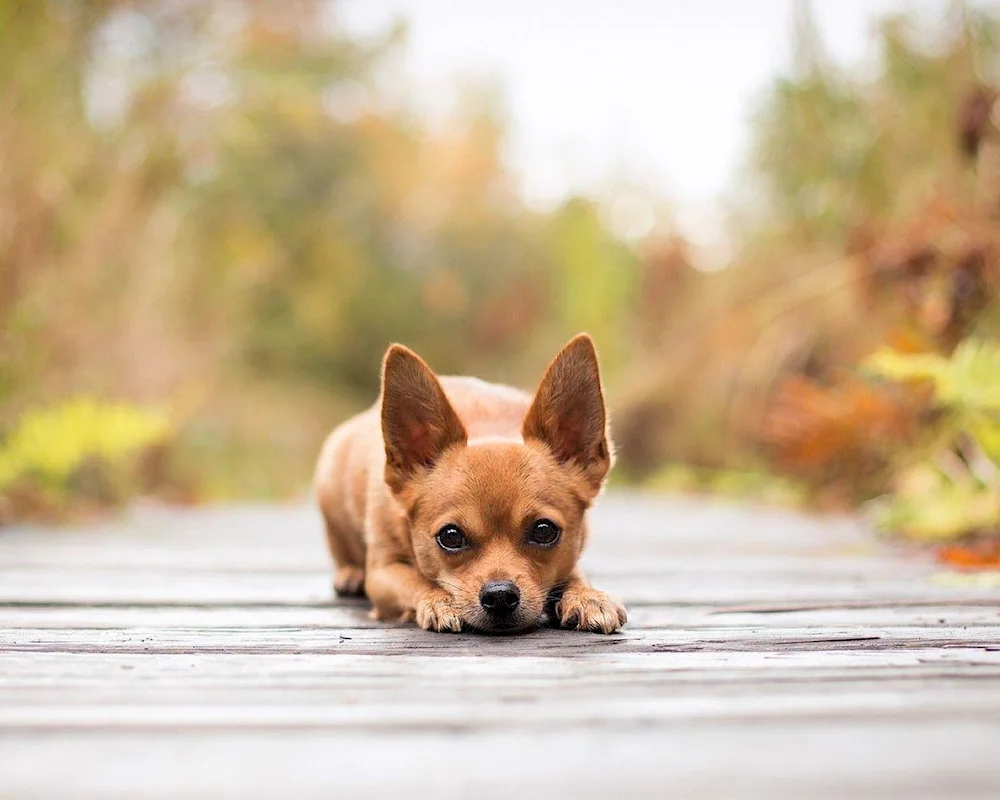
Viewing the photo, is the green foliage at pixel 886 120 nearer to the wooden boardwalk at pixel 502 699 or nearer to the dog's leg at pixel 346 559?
the wooden boardwalk at pixel 502 699

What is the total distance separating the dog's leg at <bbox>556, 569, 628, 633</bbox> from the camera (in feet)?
8.77

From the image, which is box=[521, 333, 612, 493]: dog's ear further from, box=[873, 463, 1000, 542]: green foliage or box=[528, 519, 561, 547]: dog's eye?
box=[873, 463, 1000, 542]: green foliage

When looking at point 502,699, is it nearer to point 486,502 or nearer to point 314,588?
point 486,502

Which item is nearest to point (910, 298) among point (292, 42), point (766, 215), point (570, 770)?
point (570, 770)

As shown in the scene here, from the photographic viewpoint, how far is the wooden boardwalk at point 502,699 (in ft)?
4.77

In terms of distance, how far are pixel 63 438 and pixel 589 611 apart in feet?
16.7

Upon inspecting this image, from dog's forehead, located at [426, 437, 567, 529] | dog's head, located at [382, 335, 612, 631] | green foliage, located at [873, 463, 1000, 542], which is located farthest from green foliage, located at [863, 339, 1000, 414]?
dog's forehead, located at [426, 437, 567, 529]

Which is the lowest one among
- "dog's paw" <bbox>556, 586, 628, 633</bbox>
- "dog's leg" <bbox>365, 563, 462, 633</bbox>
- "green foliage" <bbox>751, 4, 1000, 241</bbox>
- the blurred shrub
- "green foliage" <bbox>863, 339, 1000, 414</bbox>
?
the blurred shrub

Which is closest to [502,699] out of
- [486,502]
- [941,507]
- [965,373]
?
[486,502]

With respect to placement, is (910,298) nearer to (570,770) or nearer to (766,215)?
(570,770)

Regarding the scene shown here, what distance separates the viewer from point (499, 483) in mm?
2881

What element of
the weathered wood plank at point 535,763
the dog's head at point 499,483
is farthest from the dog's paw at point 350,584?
the weathered wood plank at point 535,763

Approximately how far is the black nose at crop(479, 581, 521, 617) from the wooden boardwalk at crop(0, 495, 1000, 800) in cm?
8

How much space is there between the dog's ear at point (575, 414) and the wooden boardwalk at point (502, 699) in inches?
21.2
